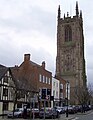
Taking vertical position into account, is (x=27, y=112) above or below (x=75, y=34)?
below

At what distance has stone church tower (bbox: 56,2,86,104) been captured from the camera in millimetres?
110787

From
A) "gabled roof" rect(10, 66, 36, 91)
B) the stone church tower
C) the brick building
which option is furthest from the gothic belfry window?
"gabled roof" rect(10, 66, 36, 91)

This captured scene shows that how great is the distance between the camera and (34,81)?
6334cm

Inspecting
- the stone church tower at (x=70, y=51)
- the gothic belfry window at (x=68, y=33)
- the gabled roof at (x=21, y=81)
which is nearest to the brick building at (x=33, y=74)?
the gabled roof at (x=21, y=81)

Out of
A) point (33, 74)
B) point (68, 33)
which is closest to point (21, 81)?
point (33, 74)

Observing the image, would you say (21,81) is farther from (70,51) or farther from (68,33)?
(68,33)

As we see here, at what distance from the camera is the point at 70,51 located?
115 m

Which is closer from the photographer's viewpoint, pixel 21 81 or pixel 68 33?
pixel 21 81

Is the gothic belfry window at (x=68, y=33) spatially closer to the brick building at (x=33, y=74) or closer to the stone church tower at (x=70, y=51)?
the stone church tower at (x=70, y=51)

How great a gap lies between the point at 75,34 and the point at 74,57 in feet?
32.0

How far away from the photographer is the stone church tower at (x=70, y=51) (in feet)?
363

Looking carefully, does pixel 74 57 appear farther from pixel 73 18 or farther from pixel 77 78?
pixel 73 18

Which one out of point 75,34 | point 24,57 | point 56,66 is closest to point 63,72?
point 56,66

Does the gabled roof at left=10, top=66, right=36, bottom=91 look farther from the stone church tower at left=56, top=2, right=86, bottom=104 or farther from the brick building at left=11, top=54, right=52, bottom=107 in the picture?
the stone church tower at left=56, top=2, right=86, bottom=104
